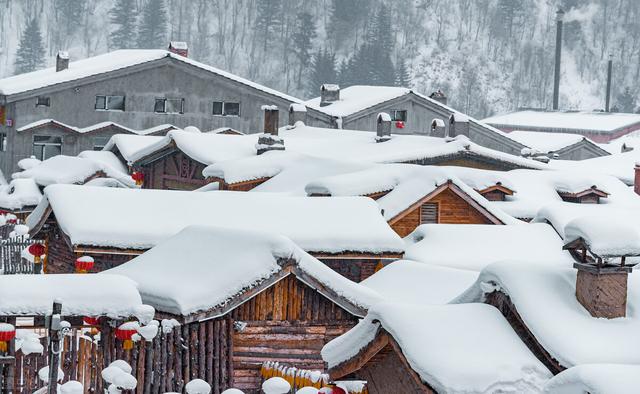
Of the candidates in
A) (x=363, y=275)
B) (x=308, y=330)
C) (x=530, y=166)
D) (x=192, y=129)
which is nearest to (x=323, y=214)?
(x=363, y=275)

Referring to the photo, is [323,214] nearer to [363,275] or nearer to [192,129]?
[363,275]

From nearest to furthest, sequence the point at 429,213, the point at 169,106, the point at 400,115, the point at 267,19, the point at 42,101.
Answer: the point at 429,213, the point at 42,101, the point at 169,106, the point at 400,115, the point at 267,19

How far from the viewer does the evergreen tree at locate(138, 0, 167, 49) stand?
155 metres

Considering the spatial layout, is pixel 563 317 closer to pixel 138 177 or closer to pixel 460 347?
pixel 460 347

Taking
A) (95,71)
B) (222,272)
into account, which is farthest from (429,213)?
(95,71)

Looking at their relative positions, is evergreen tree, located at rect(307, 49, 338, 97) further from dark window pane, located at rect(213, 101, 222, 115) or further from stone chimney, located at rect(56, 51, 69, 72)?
dark window pane, located at rect(213, 101, 222, 115)

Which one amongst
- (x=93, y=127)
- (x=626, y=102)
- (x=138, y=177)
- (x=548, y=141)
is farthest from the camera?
(x=626, y=102)

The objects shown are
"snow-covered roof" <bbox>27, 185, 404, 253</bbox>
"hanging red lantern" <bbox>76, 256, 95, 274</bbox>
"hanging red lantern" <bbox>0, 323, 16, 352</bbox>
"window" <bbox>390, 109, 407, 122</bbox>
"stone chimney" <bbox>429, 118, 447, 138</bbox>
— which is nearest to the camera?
"hanging red lantern" <bbox>0, 323, 16, 352</bbox>

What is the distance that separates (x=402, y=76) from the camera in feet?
475

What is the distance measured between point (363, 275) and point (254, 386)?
21.1ft

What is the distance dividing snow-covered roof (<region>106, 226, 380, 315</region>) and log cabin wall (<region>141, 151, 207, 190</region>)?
20655 millimetres

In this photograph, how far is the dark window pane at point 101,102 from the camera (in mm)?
54406

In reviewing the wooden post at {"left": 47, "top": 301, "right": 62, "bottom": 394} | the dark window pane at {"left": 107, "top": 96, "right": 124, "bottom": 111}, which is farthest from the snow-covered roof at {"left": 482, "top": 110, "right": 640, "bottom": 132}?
the wooden post at {"left": 47, "top": 301, "right": 62, "bottom": 394}

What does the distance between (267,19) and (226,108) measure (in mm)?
110771
